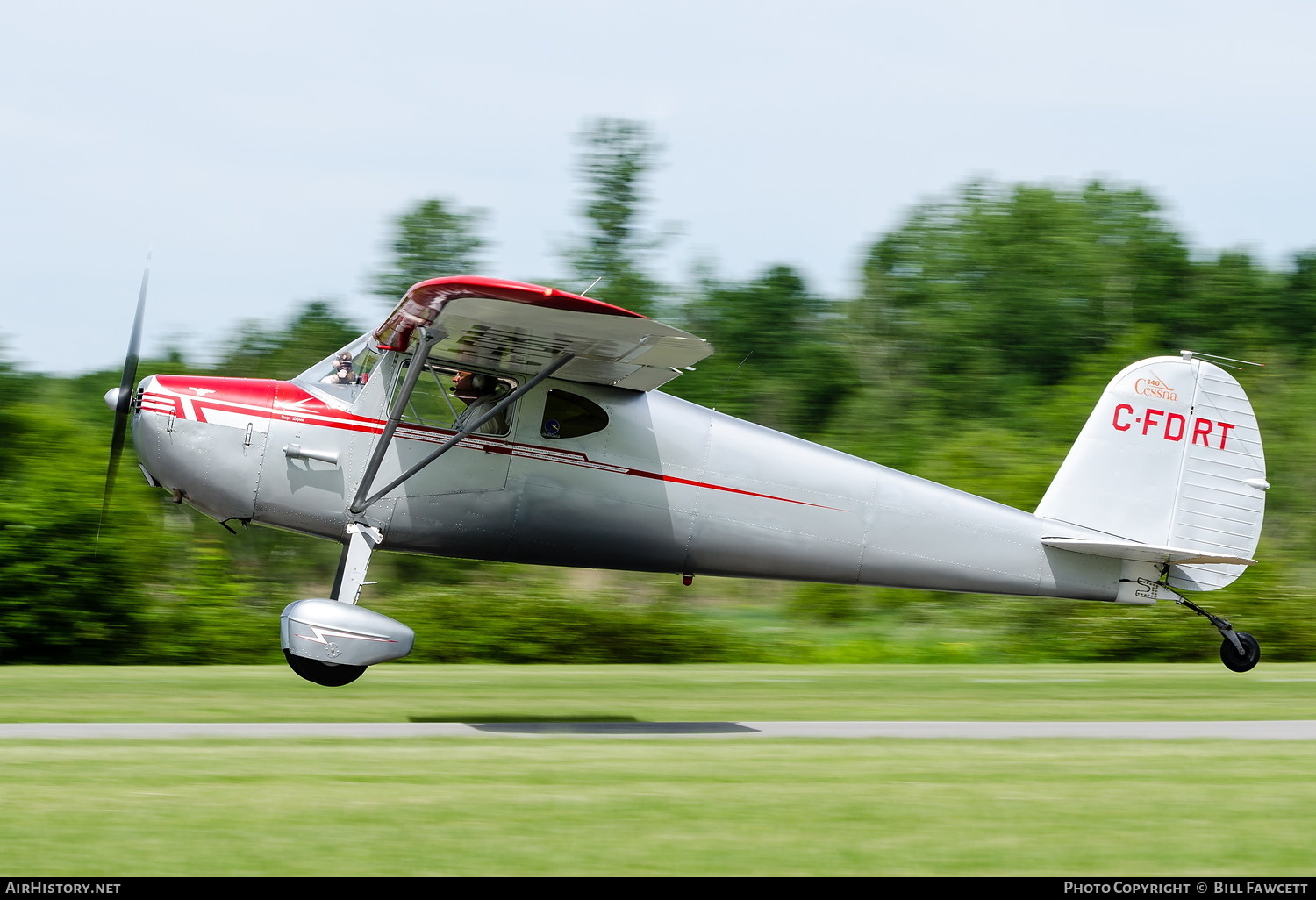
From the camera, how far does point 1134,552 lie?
10.8 metres

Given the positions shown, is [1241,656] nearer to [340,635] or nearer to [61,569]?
[340,635]

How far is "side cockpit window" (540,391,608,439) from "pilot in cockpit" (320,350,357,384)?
145 cm

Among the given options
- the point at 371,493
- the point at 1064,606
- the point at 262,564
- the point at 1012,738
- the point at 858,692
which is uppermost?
the point at 371,493

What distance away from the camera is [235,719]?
9180 millimetres

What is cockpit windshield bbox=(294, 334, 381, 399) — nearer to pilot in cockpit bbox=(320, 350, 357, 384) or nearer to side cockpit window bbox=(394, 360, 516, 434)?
pilot in cockpit bbox=(320, 350, 357, 384)

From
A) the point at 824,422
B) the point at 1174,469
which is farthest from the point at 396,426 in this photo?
the point at 824,422

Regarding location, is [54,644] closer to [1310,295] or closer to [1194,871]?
[1194,871]

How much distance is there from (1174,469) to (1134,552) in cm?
90

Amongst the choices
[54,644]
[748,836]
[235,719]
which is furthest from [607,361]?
[54,644]

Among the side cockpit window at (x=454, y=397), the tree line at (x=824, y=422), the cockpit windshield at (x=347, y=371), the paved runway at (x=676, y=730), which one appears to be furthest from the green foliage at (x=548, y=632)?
the paved runway at (x=676, y=730)

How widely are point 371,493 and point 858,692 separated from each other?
4.79 metres

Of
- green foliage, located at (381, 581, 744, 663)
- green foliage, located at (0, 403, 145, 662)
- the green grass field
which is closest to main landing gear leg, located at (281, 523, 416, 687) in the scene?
the green grass field

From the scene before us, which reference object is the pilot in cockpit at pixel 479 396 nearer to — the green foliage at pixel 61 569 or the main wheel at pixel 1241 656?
the main wheel at pixel 1241 656

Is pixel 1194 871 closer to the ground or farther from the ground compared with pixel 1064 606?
farther from the ground
